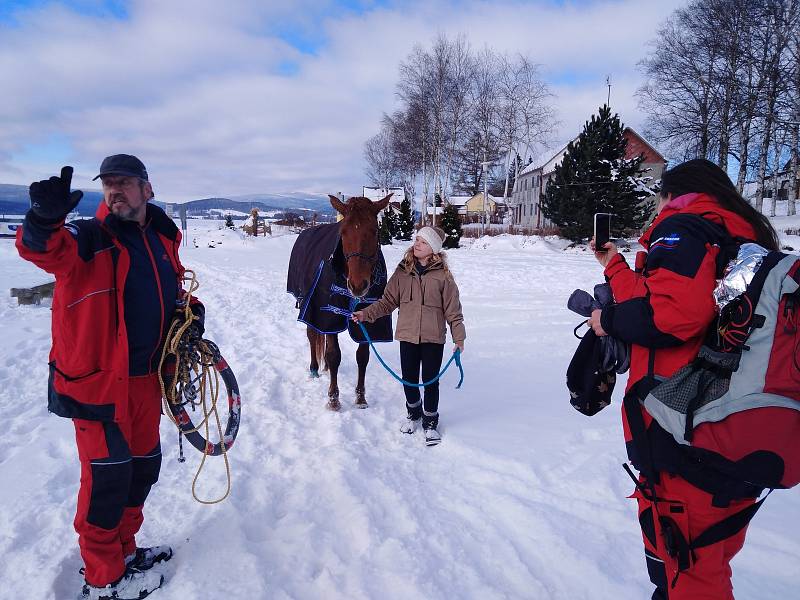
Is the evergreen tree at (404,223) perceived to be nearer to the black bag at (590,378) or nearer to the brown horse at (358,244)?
the brown horse at (358,244)

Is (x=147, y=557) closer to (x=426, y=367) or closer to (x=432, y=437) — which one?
(x=432, y=437)

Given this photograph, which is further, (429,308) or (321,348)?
(321,348)

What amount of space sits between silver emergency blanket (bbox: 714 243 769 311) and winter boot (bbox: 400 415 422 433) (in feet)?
8.58

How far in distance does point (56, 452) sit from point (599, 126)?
890 inches

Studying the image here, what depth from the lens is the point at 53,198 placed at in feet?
5.27

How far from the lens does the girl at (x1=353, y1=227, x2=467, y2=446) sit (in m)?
3.46

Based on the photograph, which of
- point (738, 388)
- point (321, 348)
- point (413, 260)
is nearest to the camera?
point (738, 388)

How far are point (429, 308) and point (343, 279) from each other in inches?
39.3

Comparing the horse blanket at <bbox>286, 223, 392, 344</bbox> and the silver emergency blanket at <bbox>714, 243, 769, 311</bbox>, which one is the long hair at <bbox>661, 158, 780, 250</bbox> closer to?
the silver emergency blanket at <bbox>714, 243, 769, 311</bbox>


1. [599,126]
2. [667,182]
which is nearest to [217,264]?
[667,182]

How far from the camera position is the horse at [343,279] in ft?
12.1

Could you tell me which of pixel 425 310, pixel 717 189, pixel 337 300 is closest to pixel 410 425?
pixel 425 310

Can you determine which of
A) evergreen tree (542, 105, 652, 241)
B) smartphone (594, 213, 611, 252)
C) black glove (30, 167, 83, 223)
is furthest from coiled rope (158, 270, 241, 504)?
evergreen tree (542, 105, 652, 241)

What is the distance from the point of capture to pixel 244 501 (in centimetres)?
272
